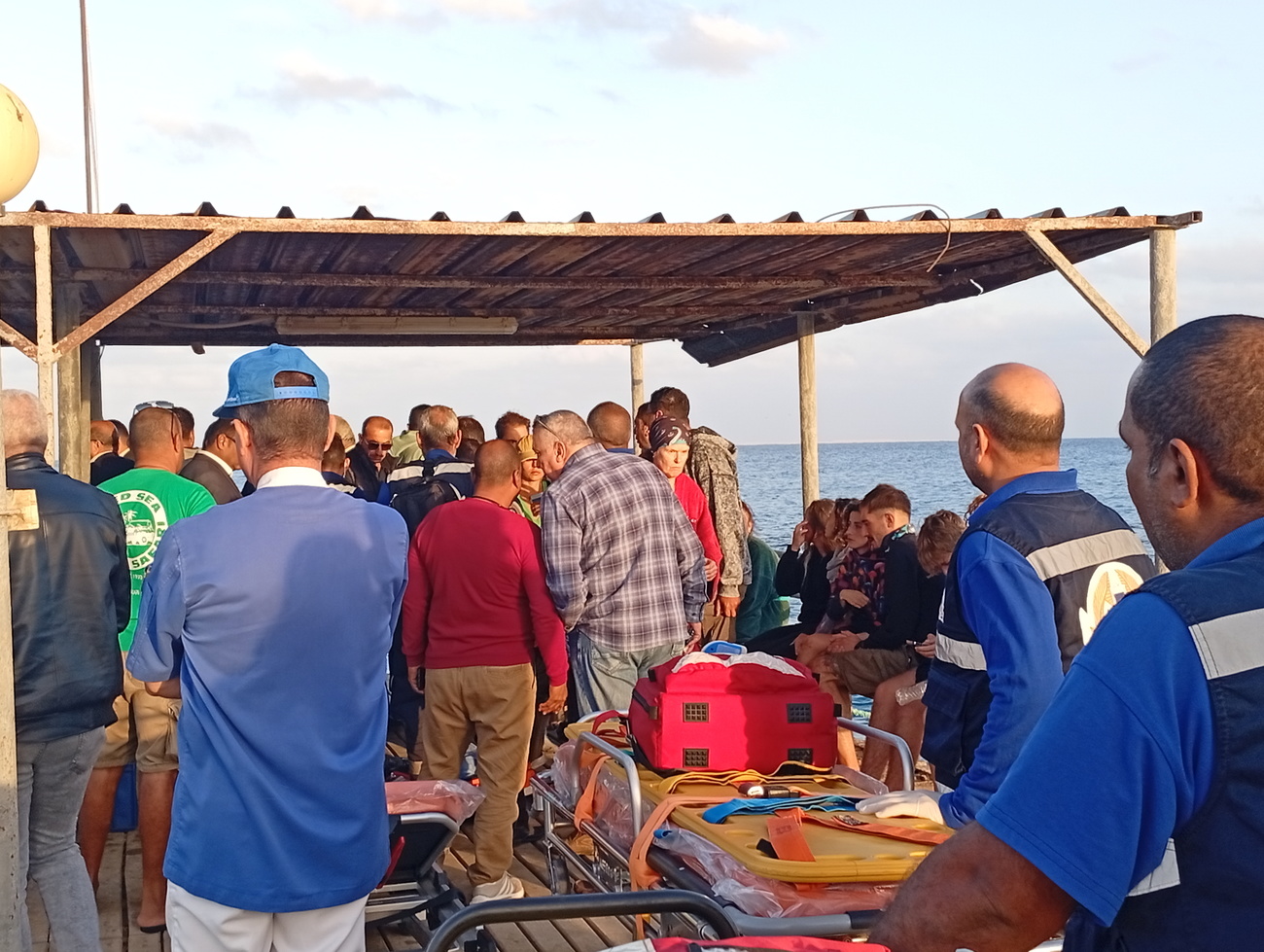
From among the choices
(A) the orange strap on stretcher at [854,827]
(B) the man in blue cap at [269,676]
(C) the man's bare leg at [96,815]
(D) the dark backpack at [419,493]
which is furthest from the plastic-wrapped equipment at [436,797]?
(D) the dark backpack at [419,493]

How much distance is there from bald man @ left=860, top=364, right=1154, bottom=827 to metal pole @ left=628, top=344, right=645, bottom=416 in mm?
10906

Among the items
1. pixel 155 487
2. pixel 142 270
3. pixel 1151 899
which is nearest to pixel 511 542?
pixel 155 487

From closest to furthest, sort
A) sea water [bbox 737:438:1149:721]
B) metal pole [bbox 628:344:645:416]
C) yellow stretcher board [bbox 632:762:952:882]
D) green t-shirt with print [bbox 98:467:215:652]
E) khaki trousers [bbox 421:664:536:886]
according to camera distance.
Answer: yellow stretcher board [bbox 632:762:952:882]
green t-shirt with print [bbox 98:467:215:652]
khaki trousers [bbox 421:664:536:886]
metal pole [bbox 628:344:645:416]
sea water [bbox 737:438:1149:721]

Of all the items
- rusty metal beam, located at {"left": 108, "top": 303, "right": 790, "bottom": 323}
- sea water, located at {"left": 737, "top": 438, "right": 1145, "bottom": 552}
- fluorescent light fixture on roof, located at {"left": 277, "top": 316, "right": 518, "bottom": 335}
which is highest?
rusty metal beam, located at {"left": 108, "top": 303, "right": 790, "bottom": 323}

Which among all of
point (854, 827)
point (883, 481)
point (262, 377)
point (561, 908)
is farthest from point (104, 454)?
point (883, 481)

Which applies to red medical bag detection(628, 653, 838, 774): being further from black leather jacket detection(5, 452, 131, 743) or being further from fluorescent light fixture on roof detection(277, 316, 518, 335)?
fluorescent light fixture on roof detection(277, 316, 518, 335)

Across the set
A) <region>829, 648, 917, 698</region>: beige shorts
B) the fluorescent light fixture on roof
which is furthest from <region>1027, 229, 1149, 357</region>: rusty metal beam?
the fluorescent light fixture on roof

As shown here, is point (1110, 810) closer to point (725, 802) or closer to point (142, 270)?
point (725, 802)

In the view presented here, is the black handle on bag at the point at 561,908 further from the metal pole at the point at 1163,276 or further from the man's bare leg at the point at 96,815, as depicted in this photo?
the metal pole at the point at 1163,276

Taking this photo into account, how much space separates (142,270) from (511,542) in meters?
3.58

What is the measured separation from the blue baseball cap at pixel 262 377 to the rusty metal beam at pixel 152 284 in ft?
11.5

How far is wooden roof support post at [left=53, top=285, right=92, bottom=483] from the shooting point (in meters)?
8.58

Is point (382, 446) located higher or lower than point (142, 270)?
lower

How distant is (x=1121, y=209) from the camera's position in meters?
7.16
